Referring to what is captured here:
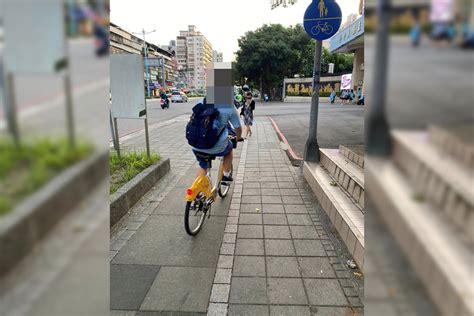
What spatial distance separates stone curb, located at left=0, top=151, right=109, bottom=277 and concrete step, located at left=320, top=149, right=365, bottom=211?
3.03 meters

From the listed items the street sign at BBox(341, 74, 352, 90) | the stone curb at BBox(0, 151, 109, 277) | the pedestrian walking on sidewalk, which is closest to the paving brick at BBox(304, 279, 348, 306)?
the stone curb at BBox(0, 151, 109, 277)

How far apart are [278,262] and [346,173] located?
1.63 meters

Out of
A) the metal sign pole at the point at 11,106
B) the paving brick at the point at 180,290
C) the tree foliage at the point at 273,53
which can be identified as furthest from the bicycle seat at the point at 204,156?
the tree foliage at the point at 273,53

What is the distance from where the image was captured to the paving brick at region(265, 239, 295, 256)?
2.94 m

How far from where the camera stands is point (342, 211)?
3232mm

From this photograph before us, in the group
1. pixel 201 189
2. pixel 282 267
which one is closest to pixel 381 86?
pixel 282 267

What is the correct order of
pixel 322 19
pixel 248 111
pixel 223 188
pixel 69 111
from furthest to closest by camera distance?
pixel 248 111 → pixel 322 19 → pixel 223 188 → pixel 69 111

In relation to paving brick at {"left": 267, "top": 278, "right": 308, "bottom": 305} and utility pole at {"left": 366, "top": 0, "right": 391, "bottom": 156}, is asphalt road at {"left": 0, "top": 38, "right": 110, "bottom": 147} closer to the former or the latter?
utility pole at {"left": 366, "top": 0, "right": 391, "bottom": 156}

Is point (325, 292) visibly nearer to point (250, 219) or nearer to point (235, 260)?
point (235, 260)

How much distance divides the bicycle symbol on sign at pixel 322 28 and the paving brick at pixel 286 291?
3.79m

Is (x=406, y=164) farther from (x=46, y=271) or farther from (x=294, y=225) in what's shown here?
(x=294, y=225)

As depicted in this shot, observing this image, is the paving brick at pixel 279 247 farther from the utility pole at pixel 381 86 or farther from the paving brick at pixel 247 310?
the utility pole at pixel 381 86

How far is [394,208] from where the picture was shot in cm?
52

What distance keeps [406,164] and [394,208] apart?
90 millimetres
